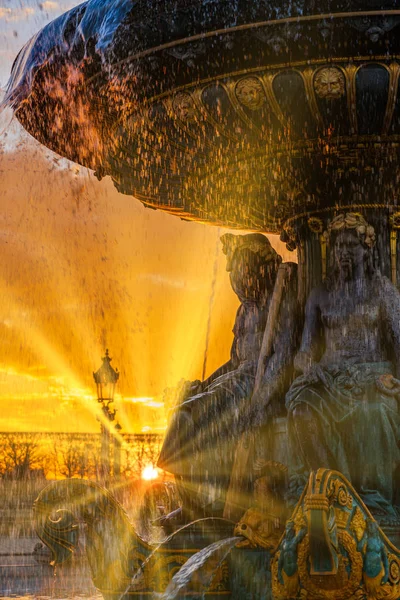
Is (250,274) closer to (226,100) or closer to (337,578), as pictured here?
(226,100)

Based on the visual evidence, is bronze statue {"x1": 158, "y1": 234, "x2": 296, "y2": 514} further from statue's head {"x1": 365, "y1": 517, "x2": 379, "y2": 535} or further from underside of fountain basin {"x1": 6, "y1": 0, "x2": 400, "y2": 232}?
statue's head {"x1": 365, "y1": 517, "x2": 379, "y2": 535}

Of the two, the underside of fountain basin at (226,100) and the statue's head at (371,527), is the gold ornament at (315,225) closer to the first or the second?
the underside of fountain basin at (226,100)

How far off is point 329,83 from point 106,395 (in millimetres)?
14259

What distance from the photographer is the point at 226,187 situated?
6625mm

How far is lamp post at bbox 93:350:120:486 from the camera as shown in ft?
59.5

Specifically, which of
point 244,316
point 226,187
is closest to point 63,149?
point 226,187

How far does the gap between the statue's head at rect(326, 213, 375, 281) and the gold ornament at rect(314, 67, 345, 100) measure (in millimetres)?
959

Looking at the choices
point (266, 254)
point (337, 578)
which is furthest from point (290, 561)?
point (266, 254)

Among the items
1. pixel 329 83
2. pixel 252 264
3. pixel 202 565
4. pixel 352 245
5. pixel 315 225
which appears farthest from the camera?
pixel 252 264

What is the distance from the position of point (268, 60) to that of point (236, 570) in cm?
276

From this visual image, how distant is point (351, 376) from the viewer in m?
5.56

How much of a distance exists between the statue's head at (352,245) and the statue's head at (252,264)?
2.62 feet

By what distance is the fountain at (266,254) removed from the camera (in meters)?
4.76

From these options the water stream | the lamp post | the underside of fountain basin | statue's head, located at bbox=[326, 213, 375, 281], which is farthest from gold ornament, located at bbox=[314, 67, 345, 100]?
the lamp post
